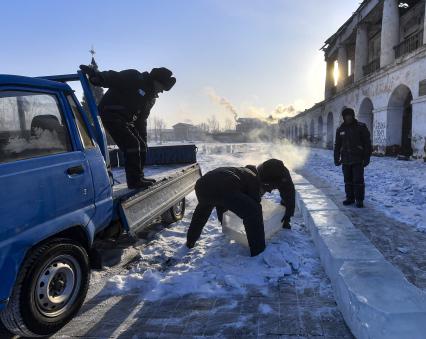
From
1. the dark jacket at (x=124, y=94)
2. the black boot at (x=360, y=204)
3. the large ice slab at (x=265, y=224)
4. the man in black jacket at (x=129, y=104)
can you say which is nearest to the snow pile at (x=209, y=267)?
the large ice slab at (x=265, y=224)

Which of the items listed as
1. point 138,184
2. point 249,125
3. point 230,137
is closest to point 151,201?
point 138,184

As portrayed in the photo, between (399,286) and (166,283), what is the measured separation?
7.18 feet

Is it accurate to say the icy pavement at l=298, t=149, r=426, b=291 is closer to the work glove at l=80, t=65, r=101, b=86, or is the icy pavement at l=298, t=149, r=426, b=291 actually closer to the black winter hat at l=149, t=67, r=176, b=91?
the black winter hat at l=149, t=67, r=176, b=91

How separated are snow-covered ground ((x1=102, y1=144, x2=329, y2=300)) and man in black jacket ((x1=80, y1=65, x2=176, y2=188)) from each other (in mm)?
1035

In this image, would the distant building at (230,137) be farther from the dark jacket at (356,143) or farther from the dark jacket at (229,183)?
the dark jacket at (229,183)

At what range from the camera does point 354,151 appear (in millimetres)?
6465

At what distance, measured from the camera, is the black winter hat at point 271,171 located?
15.8ft

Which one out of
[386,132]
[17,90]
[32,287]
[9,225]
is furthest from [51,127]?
[386,132]

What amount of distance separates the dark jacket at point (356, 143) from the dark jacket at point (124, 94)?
4.24 m

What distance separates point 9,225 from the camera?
2256mm

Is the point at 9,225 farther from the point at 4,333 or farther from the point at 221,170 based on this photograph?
the point at 221,170

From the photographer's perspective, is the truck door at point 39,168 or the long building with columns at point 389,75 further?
the long building with columns at point 389,75

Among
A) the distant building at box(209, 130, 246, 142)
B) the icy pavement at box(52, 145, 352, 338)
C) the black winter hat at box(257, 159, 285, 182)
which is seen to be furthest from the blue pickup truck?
the distant building at box(209, 130, 246, 142)

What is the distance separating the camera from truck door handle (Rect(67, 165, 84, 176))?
9.50ft
